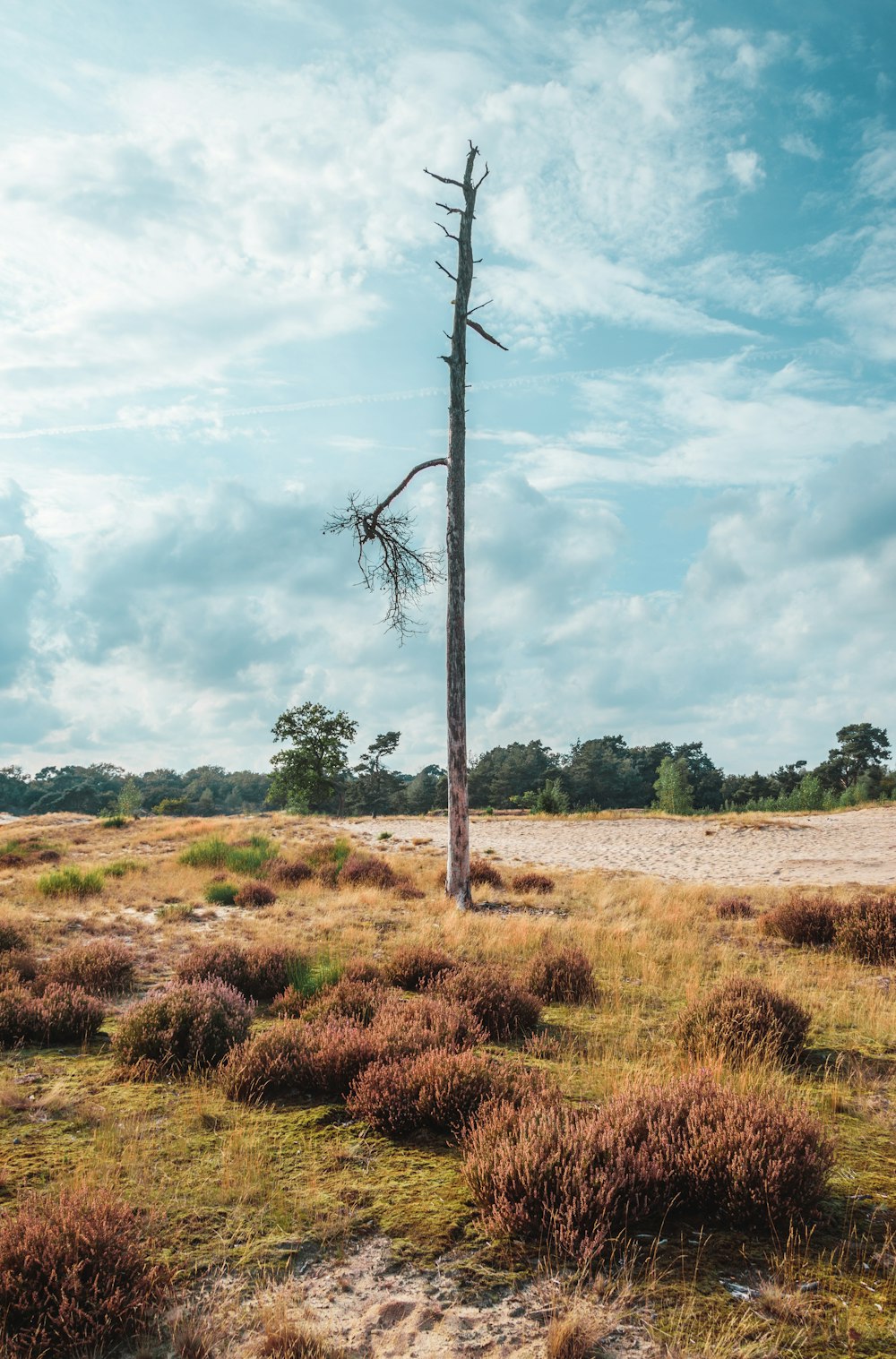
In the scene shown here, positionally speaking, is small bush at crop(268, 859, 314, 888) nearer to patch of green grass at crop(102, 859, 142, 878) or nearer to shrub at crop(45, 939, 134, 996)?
patch of green grass at crop(102, 859, 142, 878)

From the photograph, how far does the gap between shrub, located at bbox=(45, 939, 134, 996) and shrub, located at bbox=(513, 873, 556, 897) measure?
9600 millimetres

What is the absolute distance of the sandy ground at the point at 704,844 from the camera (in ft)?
69.5

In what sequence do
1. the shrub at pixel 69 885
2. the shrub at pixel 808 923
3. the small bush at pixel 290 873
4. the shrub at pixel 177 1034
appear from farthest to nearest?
the small bush at pixel 290 873
the shrub at pixel 69 885
the shrub at pixel 808 923
the shrub at pixel 177 1034

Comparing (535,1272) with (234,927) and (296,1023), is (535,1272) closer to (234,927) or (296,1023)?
(296,1023)

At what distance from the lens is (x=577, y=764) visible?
87.9m

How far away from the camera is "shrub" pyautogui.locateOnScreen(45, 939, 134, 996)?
8430 mm

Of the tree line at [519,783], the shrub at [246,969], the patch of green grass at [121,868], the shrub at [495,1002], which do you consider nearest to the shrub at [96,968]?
the shrub at [246,969]

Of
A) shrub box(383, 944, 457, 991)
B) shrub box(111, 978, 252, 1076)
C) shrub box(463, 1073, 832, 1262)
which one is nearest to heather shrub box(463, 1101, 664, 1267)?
shrub box(463, 1073, 832, 1262)

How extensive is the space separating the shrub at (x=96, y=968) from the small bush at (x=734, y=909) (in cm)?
946

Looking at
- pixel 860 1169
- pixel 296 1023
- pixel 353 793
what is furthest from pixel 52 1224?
pixel 353 793

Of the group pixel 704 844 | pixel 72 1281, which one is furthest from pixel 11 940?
pixel 704 844

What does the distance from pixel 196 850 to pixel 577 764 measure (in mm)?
70099

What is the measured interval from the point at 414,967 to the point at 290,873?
1022cm

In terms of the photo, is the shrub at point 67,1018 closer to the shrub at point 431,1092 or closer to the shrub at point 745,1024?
the shrub at point 431,1092
